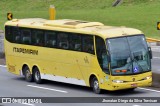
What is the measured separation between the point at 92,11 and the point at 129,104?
134ft

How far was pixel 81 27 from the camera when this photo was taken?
2761 centimetres

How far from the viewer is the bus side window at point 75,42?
27337 millimetres

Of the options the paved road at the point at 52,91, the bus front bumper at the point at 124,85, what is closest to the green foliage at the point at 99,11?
the paved road at the point at 52,91

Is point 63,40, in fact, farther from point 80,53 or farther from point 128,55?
point 128,55

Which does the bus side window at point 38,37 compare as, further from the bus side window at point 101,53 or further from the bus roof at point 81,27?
the bus side window at point 101,53

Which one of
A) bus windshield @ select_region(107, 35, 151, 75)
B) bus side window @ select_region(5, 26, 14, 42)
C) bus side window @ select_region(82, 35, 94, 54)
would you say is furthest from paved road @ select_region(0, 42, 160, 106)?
bus side window @ select_region(5, 26, 14, 42)

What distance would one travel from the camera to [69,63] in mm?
28109

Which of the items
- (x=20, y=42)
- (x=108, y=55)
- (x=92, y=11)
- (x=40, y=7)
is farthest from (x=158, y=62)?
(x=40, y=7)

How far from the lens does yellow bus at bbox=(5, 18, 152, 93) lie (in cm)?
2562

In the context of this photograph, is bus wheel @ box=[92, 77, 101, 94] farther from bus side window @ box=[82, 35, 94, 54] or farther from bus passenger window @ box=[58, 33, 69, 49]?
bus passenger window @ box=[58, 33, 69, 49]

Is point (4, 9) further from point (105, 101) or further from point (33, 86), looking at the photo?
point (105, 101)

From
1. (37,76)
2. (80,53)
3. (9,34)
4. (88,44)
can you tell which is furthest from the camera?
(9,34)

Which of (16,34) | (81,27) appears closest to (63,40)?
(81,27)

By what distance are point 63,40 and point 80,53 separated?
1394mm
